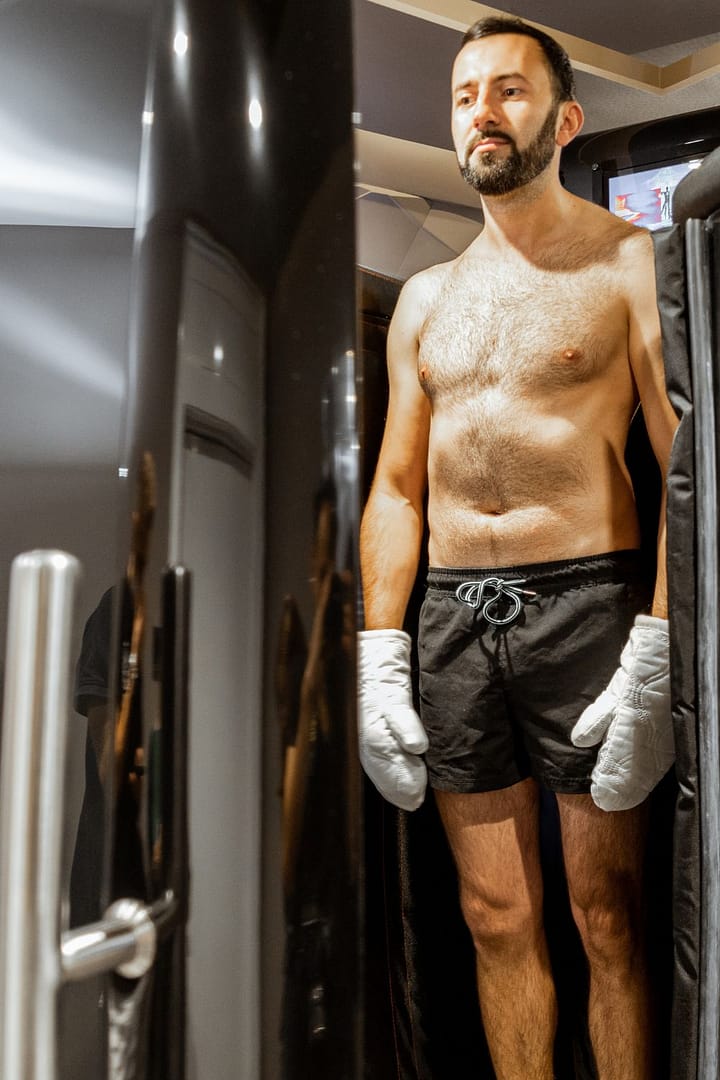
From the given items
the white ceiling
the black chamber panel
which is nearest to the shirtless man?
the white ceiling

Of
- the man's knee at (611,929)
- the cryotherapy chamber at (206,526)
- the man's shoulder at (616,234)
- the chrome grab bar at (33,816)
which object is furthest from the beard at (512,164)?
the chrome grab bar at (33,816)

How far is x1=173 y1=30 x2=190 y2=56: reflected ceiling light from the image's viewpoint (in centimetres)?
34

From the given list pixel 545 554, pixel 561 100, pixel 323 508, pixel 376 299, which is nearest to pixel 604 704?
pixel 545 554

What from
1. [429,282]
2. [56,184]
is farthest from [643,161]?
[56,184]

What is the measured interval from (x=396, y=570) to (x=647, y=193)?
0.99 m

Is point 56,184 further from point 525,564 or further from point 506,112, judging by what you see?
point 506,112

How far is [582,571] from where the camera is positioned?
4.98 ft

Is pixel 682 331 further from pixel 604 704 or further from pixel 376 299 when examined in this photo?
pixel 376 299

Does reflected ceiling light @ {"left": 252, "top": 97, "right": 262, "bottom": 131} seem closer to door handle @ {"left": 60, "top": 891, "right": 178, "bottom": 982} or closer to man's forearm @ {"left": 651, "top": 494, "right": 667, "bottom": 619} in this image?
door handle @ {"left": 60, "top": 891, "right": 178, "bottom": 982}

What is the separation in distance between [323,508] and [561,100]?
156cm

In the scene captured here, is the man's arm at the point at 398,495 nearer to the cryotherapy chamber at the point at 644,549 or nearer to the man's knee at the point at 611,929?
the cryotherapy chamber at the point at 644,549

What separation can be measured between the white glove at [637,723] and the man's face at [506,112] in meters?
0.83

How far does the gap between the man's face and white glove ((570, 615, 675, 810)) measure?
2.72ft

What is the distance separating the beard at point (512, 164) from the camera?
1624 millimetres
